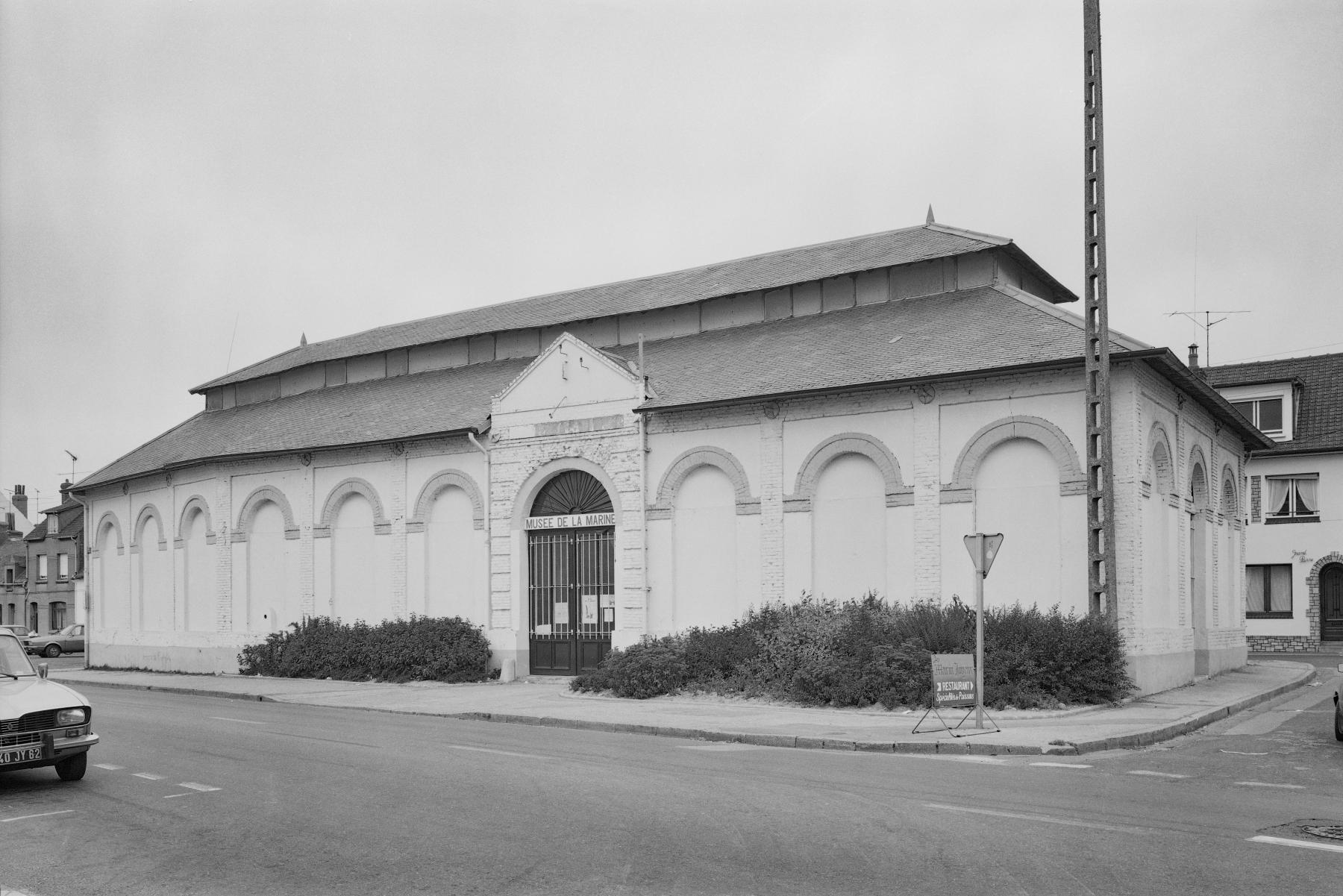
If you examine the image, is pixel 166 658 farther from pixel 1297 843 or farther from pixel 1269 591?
pixel 1269 591

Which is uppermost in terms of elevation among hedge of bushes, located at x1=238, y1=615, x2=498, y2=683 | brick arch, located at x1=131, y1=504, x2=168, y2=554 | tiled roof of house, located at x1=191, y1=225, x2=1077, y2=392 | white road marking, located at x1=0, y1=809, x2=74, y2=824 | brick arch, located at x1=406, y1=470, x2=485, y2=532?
tiled roof of house, located at x1=191, y1=225, x2=1077, y2=392

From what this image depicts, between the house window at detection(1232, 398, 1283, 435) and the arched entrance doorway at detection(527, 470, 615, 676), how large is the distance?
25.1 meters

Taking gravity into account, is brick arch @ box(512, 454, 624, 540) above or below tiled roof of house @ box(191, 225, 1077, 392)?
below

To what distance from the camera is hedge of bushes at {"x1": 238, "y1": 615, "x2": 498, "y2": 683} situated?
27.5 metres

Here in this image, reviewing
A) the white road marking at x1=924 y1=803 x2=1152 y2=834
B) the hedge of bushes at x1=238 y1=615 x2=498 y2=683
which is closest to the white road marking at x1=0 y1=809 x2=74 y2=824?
the white road marking at x1=924 y1=803 x2=1152 y2=834

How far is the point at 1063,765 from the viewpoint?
13.5m

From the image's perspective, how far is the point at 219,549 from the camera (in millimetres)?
34281

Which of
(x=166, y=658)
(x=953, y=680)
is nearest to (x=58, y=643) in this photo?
(x=166, y=658)

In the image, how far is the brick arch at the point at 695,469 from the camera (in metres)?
24.5

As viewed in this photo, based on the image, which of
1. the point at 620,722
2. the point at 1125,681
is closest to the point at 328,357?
the point at 620,722

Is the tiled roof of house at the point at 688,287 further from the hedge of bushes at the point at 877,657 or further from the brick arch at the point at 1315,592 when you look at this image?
the brick arch at the point at 1315,592

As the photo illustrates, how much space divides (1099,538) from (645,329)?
13.6 m

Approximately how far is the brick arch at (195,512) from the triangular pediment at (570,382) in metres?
11.8

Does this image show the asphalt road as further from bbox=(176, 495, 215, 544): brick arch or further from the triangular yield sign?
bbox=(176, 495, 215, 544): brick arch
